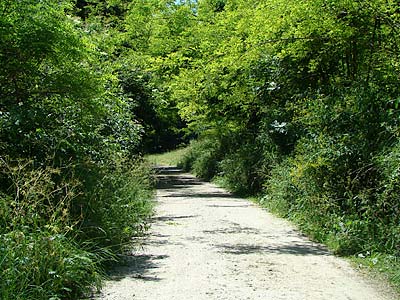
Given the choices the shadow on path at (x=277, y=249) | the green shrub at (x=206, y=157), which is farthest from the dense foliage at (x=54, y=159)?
the green shrub at (x=206, y=157)

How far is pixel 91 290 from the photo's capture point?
277 inches

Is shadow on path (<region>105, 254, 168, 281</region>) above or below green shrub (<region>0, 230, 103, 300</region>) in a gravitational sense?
below

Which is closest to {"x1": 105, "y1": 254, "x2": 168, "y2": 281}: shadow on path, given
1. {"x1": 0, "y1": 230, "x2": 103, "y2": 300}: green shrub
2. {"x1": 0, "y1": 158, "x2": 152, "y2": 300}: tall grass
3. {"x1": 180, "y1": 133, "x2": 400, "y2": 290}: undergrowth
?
{"x1": 0, "y1": 158, "x2": 152, "y2": 300}: tall grass

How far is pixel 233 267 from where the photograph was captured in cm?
859

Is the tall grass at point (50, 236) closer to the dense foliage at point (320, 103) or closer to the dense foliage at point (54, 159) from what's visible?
the dense foliage at point (54, 159)

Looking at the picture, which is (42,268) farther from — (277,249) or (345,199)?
(345,199)

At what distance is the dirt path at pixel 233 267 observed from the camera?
7.18 metres

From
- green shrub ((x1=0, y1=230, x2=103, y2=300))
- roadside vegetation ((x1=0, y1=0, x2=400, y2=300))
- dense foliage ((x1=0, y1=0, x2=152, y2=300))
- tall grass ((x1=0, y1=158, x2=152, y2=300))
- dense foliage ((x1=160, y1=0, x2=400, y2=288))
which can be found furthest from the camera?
dense foliage ((x1=160, y1=0, x2=400, y2=288))

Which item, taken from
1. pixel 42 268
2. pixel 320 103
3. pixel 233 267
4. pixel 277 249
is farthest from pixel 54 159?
pixel 320 103

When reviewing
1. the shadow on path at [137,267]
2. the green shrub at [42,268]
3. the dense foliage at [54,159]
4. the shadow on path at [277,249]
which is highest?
the dense foliage at [54,159]

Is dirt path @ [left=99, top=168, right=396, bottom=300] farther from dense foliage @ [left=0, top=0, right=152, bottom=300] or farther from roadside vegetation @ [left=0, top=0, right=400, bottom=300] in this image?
dense foliage @ [left=0, top=0, right=152, bottom=300]

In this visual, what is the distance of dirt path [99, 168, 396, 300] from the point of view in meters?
7.18

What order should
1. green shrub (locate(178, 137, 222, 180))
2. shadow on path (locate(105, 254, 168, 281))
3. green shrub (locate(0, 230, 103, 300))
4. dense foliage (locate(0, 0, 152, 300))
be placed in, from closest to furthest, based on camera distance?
green shrub (locate(0, 230, 103, 300)) < dense foliage (locate(0, 0, 152, 300)) < shadow on path (locate(105, 254, 168, 281)) < green shrub (locate(178, 137, 222, 180))

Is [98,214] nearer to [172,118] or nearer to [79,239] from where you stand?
[79,239]
